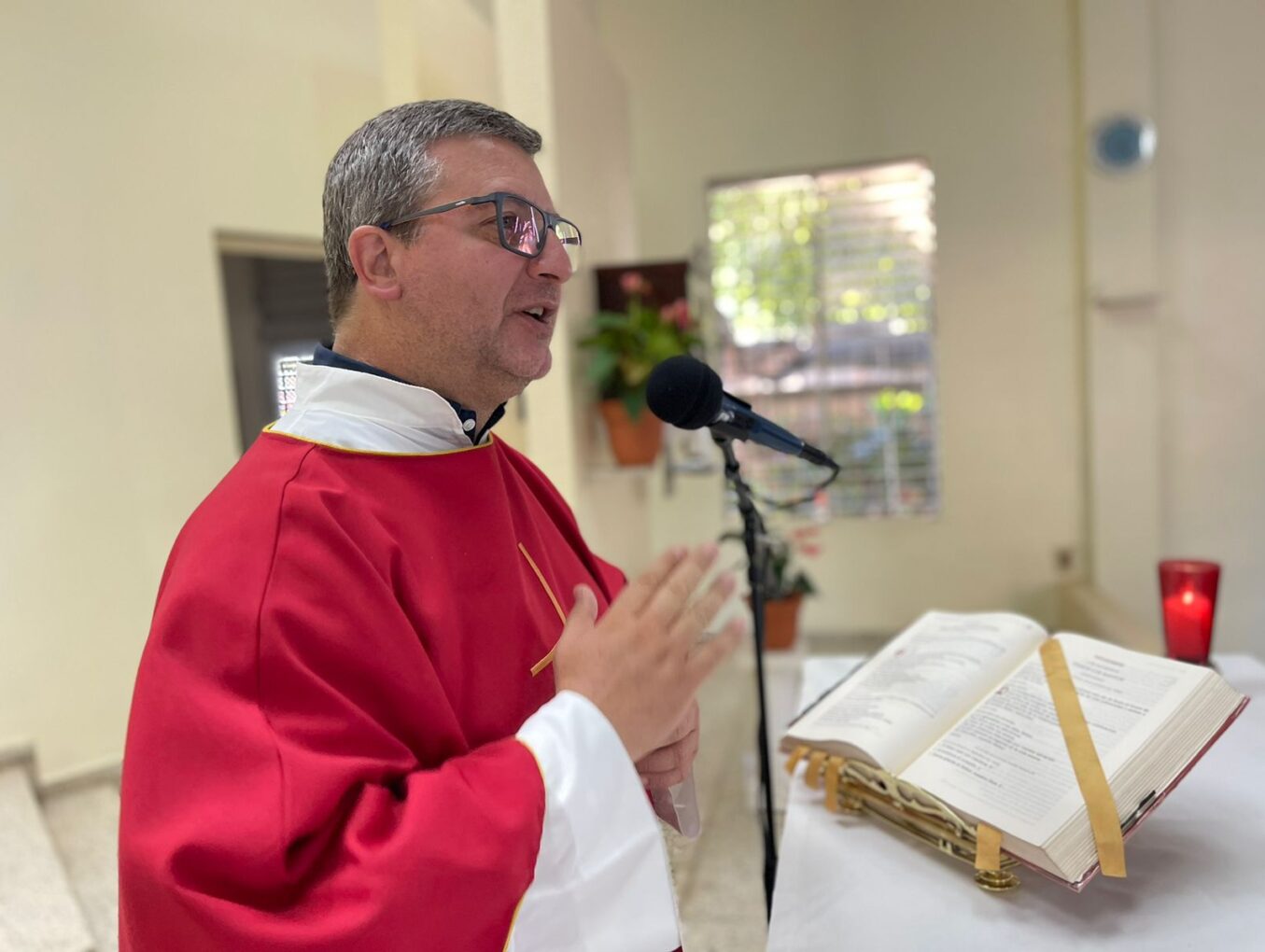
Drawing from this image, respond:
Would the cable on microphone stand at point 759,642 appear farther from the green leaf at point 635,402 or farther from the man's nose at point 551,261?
the green leaf at point 635,402

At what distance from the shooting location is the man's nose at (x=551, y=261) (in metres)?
0.89

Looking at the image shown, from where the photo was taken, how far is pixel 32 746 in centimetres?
281

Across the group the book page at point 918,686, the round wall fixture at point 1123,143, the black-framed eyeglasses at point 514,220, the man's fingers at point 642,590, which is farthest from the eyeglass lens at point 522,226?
the round wall fixture at point 1123,143

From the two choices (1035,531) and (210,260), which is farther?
(1035,531)

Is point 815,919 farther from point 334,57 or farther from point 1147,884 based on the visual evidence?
point 334,57

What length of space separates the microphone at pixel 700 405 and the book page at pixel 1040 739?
40 centimetres

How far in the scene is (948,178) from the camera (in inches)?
154

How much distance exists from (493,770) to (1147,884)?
0.68 meters

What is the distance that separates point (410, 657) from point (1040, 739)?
672mm

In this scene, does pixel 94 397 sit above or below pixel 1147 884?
above

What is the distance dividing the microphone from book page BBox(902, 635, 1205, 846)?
402 mm

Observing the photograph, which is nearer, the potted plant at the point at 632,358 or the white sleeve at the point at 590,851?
the white sleeve at the point at 590,851

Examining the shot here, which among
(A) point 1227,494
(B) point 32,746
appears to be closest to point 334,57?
(B) point 32,746

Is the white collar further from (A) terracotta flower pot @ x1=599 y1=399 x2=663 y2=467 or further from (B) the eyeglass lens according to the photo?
(A) terracotta flower pot @ x1=599 y1=399 x2=663 y2=467
